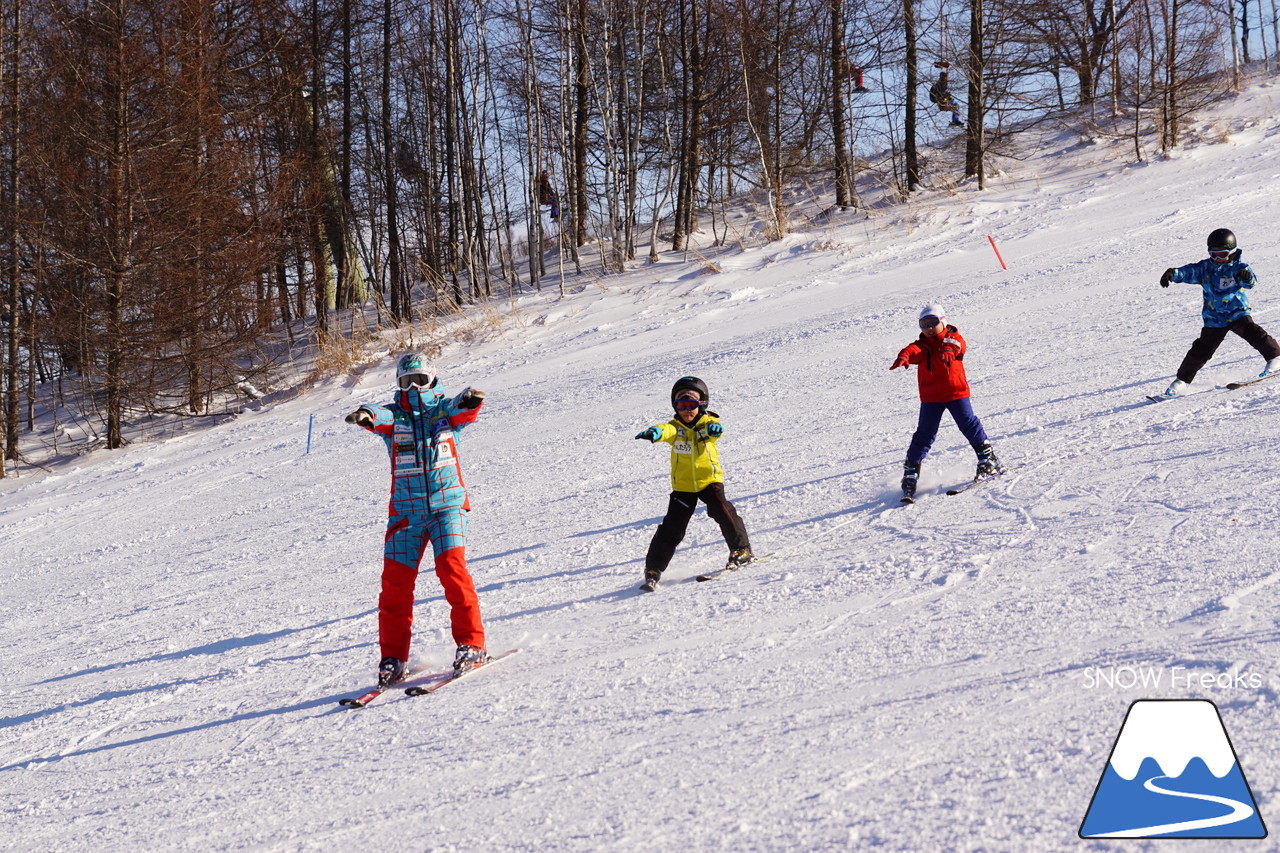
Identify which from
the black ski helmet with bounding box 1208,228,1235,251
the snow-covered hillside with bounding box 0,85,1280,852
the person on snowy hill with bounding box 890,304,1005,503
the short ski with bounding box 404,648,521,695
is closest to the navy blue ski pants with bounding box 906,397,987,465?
the person on snowy hill with bounding box 890,304,1005,503

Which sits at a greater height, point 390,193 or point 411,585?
point 390,193

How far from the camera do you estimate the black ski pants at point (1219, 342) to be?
7668 millimetres

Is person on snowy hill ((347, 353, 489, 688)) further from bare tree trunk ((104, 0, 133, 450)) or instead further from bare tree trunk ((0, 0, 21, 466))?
bare tree trunk ((0, 0, 21, 466))

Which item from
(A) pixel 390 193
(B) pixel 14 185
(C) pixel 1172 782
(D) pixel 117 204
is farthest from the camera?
(A) pixel 390 193

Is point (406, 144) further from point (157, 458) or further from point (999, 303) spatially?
point (999, 303)

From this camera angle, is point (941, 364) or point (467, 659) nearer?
point (467, 659)

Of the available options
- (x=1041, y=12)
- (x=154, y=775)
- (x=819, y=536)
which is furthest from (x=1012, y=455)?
(x=1041, y=12)

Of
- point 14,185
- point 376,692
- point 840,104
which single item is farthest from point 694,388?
point 840,104

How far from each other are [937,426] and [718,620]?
2691mm

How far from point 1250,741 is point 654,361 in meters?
11.0

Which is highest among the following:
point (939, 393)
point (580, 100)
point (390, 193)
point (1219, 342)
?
point (580, 100)

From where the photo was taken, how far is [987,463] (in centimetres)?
689

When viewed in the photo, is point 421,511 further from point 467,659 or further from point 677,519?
point 677,519

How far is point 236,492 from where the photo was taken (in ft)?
36.3
